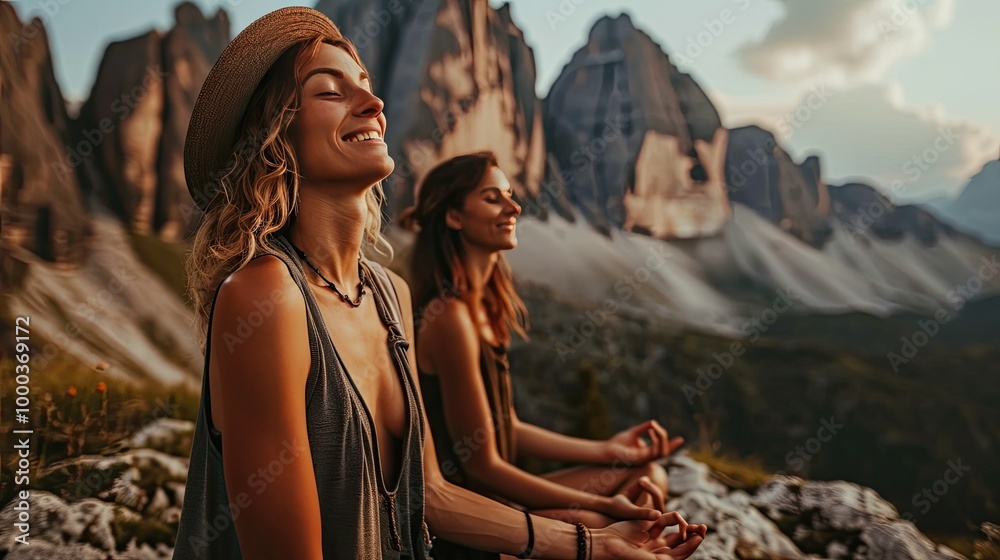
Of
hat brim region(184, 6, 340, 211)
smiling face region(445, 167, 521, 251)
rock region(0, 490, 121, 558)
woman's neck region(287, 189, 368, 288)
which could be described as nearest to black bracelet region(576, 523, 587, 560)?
woman's neck region(287, 189, 368, 288)

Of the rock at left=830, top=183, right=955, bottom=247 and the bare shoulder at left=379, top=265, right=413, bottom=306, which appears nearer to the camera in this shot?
the bare shoulder at left=379, top=265, right=413, bottom=306

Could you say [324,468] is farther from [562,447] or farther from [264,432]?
[562,447]

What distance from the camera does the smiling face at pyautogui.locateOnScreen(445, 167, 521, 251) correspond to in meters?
3.28

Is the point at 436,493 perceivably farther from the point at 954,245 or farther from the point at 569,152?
the point at 954,245

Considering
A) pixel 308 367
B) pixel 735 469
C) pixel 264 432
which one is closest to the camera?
pixel 264 432

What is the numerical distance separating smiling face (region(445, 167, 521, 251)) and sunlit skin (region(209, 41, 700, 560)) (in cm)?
79

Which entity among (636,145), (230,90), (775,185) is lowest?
(230,90)

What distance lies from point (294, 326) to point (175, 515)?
2.73 meters

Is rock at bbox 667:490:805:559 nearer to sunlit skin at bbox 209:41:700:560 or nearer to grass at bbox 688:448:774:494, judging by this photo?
grass at bbox 688:448:774:494

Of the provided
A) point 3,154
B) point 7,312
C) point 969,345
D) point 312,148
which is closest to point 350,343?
point 312,148

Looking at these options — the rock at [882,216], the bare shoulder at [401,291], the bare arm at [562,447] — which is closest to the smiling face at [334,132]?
the bare shoulder at [401,291]

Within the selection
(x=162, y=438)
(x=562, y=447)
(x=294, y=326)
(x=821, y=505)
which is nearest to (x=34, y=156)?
(x=162, y=438)

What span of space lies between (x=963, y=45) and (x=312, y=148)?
537cm

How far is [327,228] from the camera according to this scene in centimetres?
208
